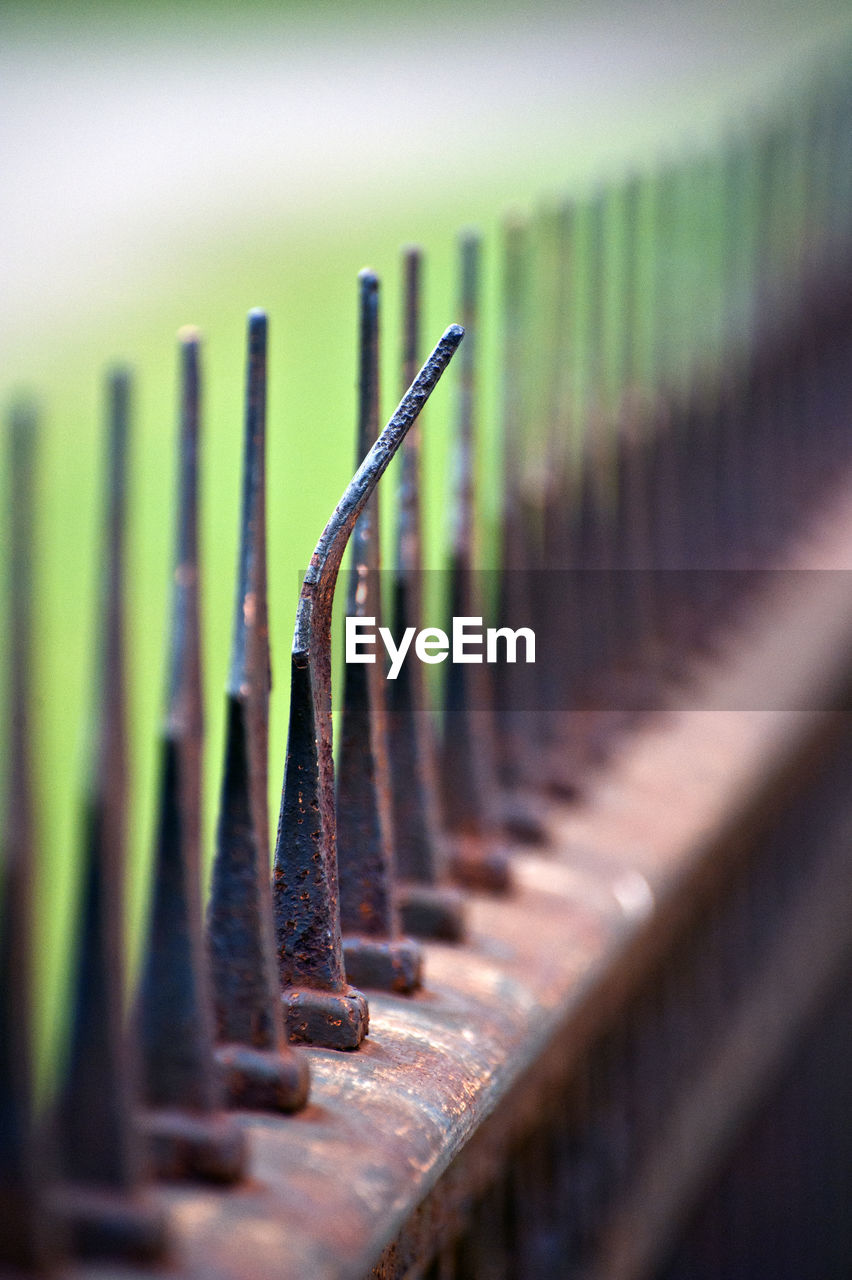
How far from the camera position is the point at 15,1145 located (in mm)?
540

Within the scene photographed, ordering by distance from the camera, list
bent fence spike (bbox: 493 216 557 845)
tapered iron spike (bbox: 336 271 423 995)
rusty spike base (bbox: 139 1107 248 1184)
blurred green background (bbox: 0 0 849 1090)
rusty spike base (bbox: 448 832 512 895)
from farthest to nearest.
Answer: blurred green background (bbox: 0 0 849 1090), bent fence spike (bbox: 493 216 557 845), rusty spike base (bbox: 448 832 512 895), tapered iron spike (bbox: 336 271 423 995), rusty spike base (bbox: 139 1107 248 1184)

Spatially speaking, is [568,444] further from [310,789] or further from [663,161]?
[310,789]

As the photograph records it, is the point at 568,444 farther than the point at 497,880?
Yes

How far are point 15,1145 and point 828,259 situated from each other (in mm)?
3370

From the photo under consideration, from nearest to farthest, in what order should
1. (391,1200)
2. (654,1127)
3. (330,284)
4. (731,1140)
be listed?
(391,1200) → (654,1127) → (731,1140) → (330,284)

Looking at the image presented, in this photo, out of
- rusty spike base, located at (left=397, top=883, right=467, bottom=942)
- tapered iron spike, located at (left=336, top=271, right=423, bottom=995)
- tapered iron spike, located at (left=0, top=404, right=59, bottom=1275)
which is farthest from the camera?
rusty spike base, located at (left=397, top=883, right=467, bottom=942)

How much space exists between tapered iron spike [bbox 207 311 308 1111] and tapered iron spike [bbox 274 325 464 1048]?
2cm

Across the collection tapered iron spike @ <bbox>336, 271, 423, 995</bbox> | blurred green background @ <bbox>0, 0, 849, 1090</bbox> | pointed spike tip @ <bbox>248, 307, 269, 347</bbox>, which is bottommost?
tapered iron spike @ <bbox>336, 271, 423, 995</bbox>

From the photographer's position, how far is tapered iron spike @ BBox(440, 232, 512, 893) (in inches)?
49.6

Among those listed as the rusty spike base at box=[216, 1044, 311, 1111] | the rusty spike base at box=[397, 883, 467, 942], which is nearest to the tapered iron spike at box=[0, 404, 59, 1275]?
the rusty spike base at box=[216, 1044, 311, 1111]

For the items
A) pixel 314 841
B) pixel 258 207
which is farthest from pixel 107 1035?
pixel 258 207

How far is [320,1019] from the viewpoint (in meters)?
0.82

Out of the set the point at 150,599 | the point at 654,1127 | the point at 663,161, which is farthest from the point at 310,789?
the point at 150,599

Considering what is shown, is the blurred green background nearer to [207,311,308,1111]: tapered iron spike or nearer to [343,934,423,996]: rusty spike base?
[207,311,308,1111]: tapered iron spike
